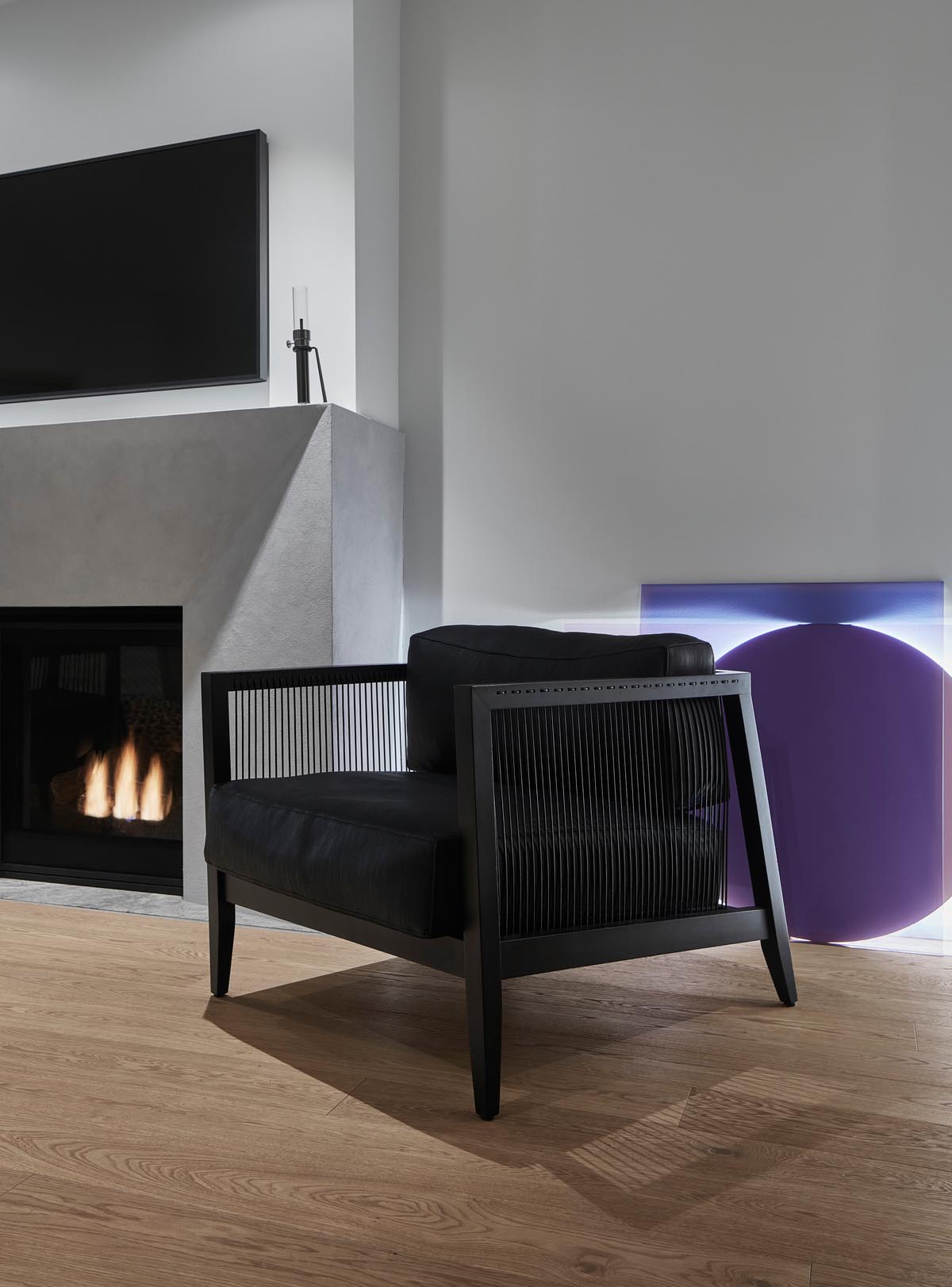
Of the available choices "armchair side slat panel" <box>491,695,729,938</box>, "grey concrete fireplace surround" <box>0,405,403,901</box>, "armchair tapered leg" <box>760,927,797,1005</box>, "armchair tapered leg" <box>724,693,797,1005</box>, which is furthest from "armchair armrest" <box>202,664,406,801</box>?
"armchair tapered leg" <box>760,927,797,1005</box>

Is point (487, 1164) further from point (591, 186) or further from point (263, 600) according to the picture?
point (591, 186)

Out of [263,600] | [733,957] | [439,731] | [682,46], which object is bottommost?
[733,957]

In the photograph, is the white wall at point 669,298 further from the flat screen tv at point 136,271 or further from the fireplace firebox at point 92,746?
the fireplace firebox at point 92,746

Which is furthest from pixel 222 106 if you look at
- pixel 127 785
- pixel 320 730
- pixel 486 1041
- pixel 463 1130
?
pixel 463 1130

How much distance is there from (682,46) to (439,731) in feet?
6.49

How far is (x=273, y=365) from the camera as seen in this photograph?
3.21m

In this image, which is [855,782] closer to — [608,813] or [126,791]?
[608,813]

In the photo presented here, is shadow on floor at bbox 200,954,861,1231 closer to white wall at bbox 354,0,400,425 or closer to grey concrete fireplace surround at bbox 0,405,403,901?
grey concrete fireplace surround at bbox 0,405,403,901

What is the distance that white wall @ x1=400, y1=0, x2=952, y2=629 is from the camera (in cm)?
281

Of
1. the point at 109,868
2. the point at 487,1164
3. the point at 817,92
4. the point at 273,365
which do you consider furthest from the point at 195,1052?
the point at 817,92

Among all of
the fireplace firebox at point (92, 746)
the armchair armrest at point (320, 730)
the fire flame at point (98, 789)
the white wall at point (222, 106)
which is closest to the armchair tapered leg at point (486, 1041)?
the armchair armrest at point (320, 730)

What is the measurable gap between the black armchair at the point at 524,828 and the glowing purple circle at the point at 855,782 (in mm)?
432

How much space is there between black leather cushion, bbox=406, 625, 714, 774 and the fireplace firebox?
2.97 ft

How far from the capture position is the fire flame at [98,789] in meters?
3.40
